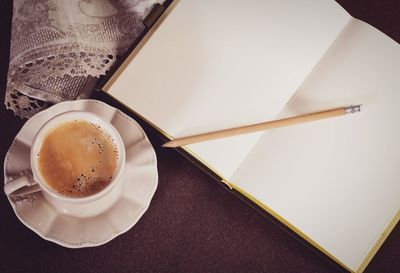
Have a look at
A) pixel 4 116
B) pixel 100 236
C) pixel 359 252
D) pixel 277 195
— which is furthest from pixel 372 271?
pixel 4 116

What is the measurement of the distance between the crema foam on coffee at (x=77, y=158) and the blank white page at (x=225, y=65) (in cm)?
8

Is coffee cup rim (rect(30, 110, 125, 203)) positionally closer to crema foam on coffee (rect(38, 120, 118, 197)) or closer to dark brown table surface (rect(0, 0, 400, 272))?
crema foam on coffee (rect(38, 120, 118, 197))

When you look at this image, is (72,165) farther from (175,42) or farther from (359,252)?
(359,252)

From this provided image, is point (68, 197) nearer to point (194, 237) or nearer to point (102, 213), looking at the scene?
point (102, 213)

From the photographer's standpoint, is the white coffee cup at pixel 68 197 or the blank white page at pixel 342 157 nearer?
the white coffee cup at pixel 68 197

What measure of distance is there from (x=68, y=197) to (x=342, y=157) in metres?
0.43

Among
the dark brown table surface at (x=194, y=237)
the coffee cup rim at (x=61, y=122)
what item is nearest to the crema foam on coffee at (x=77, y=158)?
the coffee cup rim at (x=61, y=122)

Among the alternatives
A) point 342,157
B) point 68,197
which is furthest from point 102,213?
point 342,157

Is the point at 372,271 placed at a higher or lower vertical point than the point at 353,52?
lower

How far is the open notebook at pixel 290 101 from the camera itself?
0.65 metres

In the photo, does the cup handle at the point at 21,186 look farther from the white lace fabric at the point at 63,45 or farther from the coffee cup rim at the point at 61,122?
the white lace fabric at the point at 63,45

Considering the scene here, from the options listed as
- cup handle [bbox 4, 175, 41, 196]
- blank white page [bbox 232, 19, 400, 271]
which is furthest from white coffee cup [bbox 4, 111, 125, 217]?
blank white page [bbox 232, 19, 400, 271]

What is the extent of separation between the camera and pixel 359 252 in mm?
652

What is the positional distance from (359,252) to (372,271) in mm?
87
